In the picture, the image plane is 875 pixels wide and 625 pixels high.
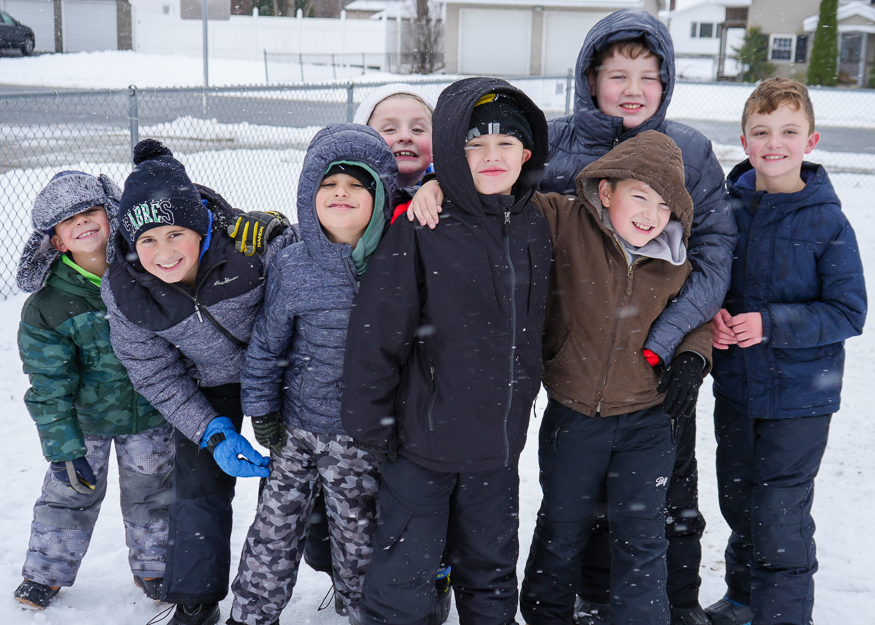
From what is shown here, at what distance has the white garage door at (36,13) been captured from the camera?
30734 mm

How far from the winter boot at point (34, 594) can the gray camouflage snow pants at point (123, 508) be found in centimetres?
3

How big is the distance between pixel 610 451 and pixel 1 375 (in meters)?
3.73

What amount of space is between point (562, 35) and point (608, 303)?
2829 cm

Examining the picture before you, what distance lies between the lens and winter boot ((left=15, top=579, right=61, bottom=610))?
2.59 metres

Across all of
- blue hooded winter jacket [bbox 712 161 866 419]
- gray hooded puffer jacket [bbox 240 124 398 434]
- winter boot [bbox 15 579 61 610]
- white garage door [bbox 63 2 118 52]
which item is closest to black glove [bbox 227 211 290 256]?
gray hooded puffer jacket [bbox 240 124 398 434]

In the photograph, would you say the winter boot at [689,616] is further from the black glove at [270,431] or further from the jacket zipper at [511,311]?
the black glove at [270,431]

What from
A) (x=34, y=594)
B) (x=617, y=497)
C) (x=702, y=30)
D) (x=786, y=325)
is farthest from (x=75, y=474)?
(x=702, y=30)

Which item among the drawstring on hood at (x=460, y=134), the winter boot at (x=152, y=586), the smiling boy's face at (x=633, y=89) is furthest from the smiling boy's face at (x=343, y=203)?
the winter boot at (x=152, y=586)

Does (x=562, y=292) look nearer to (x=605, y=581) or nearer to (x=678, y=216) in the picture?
(x=678, y=216)

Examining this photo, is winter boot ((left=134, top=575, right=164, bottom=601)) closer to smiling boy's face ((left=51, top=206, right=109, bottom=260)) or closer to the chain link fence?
smiling boy's face ((left=51, top=206, right=109, bottom=260))

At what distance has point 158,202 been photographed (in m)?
2.27

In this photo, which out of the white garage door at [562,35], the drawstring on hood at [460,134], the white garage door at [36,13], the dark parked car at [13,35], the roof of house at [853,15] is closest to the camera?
the drawstring on hood at [460,134]

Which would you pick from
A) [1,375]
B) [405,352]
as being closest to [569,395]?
[405,352]

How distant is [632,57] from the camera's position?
8.34 ft
